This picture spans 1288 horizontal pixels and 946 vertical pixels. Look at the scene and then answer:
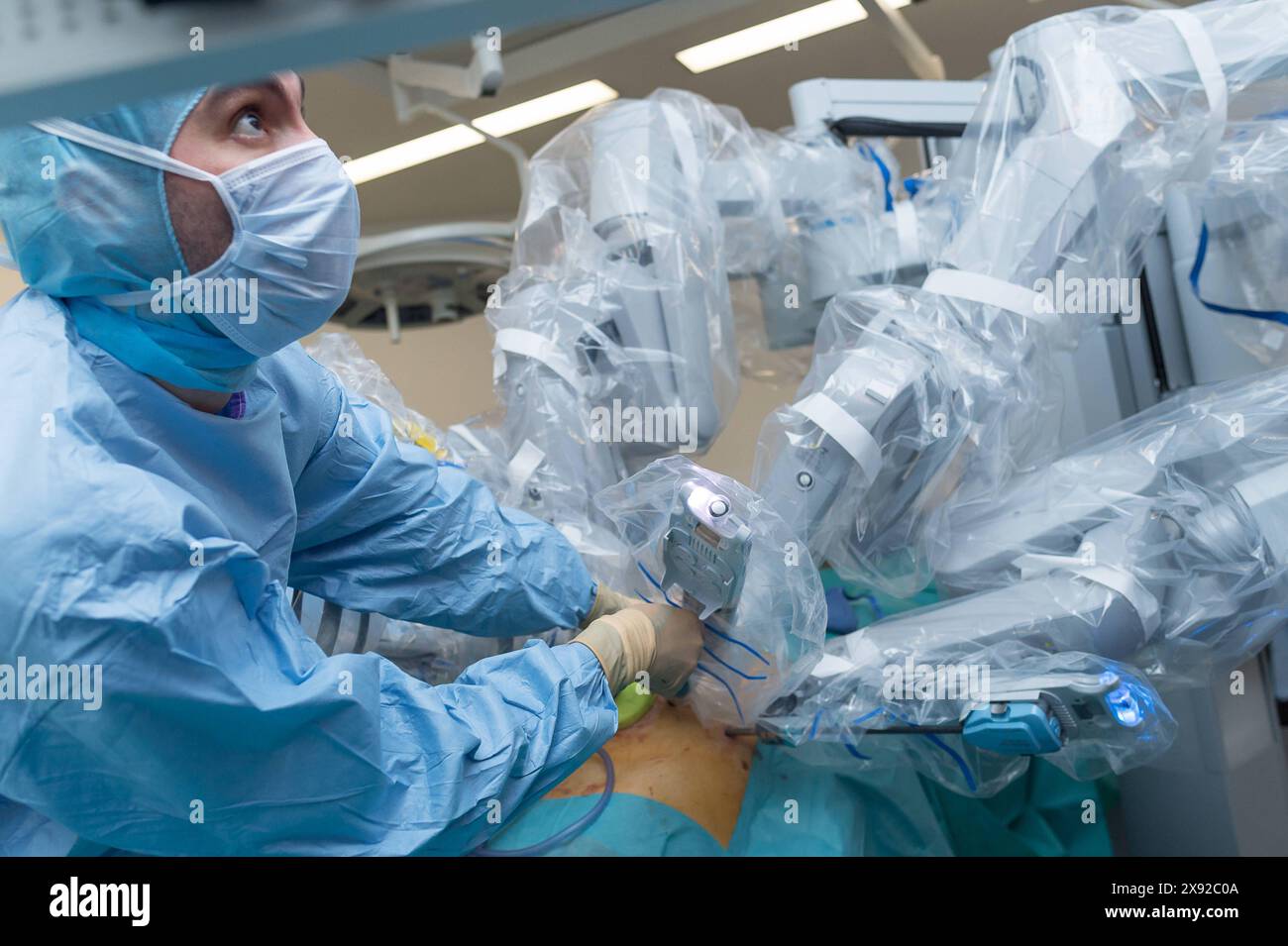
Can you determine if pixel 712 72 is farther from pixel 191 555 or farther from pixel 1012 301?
pixel 191 555

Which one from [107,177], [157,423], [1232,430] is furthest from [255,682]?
[1232,430]

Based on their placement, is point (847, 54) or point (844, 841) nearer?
point (844, 841)

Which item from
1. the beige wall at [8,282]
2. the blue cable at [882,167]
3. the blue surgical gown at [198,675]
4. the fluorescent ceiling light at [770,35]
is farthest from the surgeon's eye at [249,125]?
the fluorescent ceiling light at [770,35]

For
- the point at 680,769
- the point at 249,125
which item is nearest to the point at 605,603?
the point at 680,769

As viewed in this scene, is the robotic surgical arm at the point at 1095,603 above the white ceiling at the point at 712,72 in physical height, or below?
below

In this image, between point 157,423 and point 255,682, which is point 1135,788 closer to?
point 255,682

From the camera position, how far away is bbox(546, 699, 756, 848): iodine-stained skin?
4.83ft

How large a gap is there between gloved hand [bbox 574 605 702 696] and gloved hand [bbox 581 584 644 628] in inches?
5.5

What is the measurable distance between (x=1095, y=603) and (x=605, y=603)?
0.65 m

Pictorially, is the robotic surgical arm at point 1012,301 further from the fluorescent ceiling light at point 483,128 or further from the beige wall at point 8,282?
the fluorescent ceiling light at point 483,128

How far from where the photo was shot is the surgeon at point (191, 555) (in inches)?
37.9

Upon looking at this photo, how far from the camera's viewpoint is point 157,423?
3.73 feet

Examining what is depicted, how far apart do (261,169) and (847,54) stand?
3.32 meters

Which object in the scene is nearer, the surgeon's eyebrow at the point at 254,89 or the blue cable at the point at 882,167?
the surgeon's eyebrow at the point at 254,89
